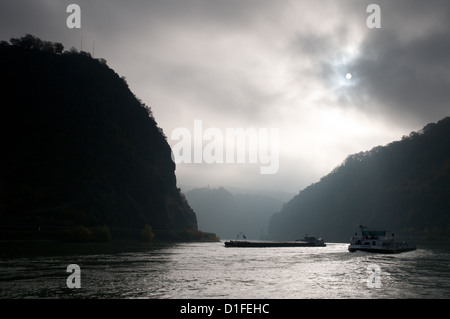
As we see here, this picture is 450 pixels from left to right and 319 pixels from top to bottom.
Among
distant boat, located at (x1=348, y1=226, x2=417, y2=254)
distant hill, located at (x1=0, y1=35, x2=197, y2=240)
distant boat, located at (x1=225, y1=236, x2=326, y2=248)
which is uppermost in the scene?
distant hill, located at (x1=0, y1=35, x2=197, y2=240)

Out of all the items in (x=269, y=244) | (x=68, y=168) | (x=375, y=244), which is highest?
(x=68, y=168)

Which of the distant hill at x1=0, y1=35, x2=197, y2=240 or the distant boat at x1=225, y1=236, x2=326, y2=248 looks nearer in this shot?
the distant hill at x1=0, y1=35, x2=197, y2=240

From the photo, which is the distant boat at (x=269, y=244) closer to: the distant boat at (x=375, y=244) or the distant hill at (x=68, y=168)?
the distant hill at (x=68, y=168)

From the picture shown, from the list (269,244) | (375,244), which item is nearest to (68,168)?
(269,244)

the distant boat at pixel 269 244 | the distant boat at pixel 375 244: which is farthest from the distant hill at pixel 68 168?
the distant boat at pixel 375 244

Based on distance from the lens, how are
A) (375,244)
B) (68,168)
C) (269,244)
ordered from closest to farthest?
(375,244)
(269,244)
(68,168)

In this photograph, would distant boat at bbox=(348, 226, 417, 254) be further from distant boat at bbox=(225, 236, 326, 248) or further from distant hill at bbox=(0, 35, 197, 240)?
distant hill at bbox=(0, 35, 197, 240)

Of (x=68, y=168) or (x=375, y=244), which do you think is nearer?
(x=375, y=244)

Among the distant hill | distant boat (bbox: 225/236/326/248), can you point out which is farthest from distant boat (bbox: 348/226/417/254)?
the distant hill

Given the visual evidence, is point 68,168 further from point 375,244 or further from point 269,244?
point 375,244

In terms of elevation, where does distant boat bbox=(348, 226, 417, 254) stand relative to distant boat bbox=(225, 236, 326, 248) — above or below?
above

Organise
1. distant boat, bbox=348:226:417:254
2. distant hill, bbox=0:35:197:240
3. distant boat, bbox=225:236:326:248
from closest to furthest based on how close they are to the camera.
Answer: distant boat, bbox=348:226:417:254
distant hill, bbox=0:35:197:240
distant boat, bbox=225:236:326:248
